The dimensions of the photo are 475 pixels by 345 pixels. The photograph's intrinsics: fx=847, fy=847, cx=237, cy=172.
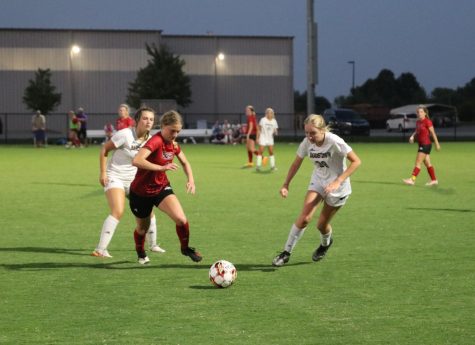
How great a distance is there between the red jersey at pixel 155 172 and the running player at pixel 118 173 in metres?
0.89

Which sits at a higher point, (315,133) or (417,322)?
(315,133)

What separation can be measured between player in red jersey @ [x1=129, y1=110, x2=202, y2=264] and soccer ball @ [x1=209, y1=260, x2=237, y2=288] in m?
1.03

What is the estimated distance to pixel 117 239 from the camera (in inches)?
444

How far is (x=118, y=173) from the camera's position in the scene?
9953 millimetres

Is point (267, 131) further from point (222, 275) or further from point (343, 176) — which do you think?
point (222, 275)

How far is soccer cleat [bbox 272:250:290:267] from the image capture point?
9094mm

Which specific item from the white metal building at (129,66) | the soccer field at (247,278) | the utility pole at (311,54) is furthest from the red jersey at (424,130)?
the white metal building at (129,66)

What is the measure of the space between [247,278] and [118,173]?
2.36 meters

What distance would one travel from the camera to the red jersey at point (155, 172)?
28.1 feet

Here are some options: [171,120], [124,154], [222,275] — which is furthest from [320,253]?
[124,154]

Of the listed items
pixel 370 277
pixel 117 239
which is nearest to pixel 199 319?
pixel 370 277

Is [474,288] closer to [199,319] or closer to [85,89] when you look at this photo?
[199,319]

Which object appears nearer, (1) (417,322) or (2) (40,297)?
(1) (417,322)

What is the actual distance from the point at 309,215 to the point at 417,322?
2629 millimetres
